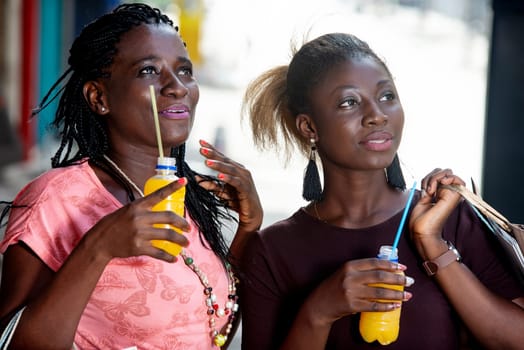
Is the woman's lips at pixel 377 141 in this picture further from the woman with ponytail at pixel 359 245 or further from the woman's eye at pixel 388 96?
the woman's eye at pixel 388 96

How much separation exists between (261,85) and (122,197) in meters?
0.86

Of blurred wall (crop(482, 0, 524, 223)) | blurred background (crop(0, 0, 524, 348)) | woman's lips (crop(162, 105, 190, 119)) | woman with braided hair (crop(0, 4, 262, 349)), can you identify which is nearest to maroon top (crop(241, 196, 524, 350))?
woman with braided hair (crop(0, 4, 262, 349))

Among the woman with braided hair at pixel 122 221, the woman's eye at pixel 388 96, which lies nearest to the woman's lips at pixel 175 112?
the woman with braided hair at pixel 122 221

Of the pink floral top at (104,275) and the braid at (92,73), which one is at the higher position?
the braid at (92,73)

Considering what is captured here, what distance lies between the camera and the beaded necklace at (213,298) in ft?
8.21

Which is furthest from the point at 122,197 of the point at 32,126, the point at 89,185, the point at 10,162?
the point at 32,126

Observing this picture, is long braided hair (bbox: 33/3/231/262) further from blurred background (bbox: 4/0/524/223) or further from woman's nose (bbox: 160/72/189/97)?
blurred background (bbox: 4/0/524/223)

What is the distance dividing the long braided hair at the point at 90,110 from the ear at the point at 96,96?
25mm

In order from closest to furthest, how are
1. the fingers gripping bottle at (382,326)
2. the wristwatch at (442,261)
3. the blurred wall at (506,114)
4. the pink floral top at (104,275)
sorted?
the pink floral top at (104,275), the fingers gripping bottle at (382,326), the wristwatch at (442,261), the blurred wall at (506,114)

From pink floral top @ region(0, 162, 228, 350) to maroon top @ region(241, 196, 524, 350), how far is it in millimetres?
351

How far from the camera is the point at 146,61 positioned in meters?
2.50

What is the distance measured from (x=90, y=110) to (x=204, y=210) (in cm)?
52

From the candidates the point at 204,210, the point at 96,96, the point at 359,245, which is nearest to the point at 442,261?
the point at 359,245

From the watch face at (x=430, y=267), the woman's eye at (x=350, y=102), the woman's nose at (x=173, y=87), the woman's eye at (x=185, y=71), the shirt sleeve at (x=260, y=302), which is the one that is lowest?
the shirt sleeve at (x=260, y=302)
